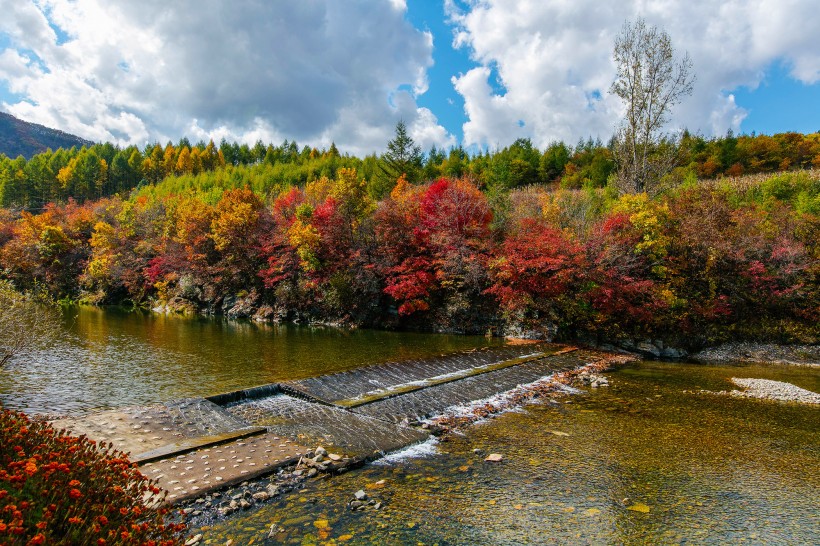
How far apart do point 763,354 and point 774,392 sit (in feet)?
26.2

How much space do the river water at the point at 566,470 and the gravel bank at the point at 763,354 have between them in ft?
10.7

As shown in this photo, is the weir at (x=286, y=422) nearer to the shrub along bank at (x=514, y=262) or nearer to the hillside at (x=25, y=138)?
the shrub along bank at (x=514, y=262)

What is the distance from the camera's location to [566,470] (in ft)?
24.7

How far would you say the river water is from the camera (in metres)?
5.71

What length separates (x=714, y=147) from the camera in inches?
2009

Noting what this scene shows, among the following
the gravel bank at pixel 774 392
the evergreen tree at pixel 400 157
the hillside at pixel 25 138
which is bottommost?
the gravel bank at pixel 774 392

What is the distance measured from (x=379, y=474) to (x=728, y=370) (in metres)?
16.1

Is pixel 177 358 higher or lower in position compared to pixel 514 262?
lower

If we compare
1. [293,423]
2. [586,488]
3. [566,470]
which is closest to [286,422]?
[293,423]

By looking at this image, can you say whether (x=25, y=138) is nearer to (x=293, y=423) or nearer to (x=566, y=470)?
(x=293, y=423)

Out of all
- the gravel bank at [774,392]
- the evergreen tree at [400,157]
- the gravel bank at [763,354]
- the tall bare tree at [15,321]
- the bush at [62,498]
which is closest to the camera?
the bush at [62,498]

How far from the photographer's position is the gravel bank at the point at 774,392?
12.4 m

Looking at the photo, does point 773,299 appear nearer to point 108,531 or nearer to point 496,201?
point 496,201

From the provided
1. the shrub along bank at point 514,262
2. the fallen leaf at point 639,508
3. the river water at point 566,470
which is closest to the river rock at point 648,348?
the shrub along bank at point 514,262
